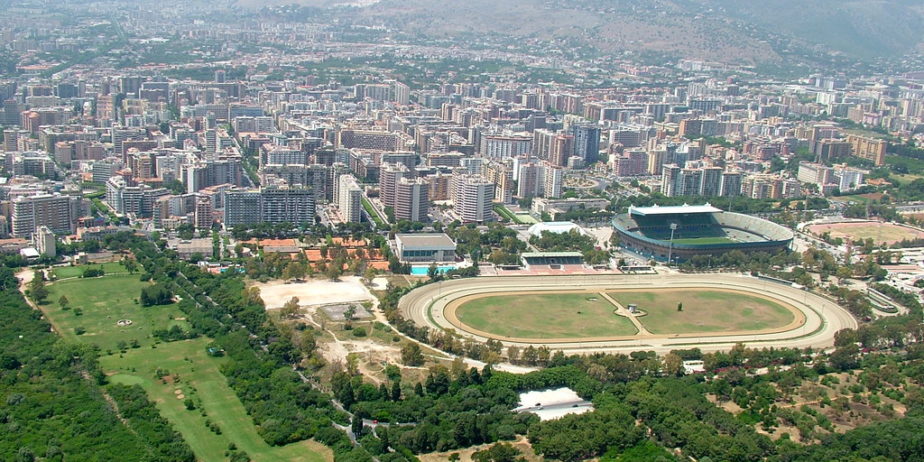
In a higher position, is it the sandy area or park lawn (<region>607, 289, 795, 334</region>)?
park lawn (<region>607, 289, 795, 334</region>)

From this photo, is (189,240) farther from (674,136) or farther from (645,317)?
(674,136)

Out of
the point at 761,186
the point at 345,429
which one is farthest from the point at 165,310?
the point at 761,186

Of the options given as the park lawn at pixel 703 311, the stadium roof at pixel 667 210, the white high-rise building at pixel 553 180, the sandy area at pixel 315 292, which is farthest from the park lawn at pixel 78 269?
the white high-rise building at pixel 553 180

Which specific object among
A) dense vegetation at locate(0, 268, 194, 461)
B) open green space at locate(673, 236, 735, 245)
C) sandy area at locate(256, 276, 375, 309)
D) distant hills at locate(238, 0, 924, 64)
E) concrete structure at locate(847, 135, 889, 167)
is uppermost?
distant hills at locate(238, 0, 924, 64)

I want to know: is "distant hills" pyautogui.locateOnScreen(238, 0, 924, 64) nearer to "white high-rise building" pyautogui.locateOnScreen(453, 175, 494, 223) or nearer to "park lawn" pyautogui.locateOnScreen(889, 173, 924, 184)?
"park lawn" pyautogui.locateOnScreen(889, 173, 924, 184)

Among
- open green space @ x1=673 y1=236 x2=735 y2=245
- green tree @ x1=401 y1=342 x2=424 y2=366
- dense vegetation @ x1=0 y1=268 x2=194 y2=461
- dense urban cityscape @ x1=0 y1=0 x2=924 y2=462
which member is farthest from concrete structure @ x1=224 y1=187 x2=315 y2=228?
green tree @ x1=401 y1=342 x2=424 y2=366

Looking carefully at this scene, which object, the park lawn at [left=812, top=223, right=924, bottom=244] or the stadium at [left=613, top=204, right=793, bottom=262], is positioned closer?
the stadium at [left=613, top=204, right=793, bottom=262]

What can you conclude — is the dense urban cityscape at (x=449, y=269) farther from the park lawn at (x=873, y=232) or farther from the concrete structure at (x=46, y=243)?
the park lawn at (x=873, y=232)
